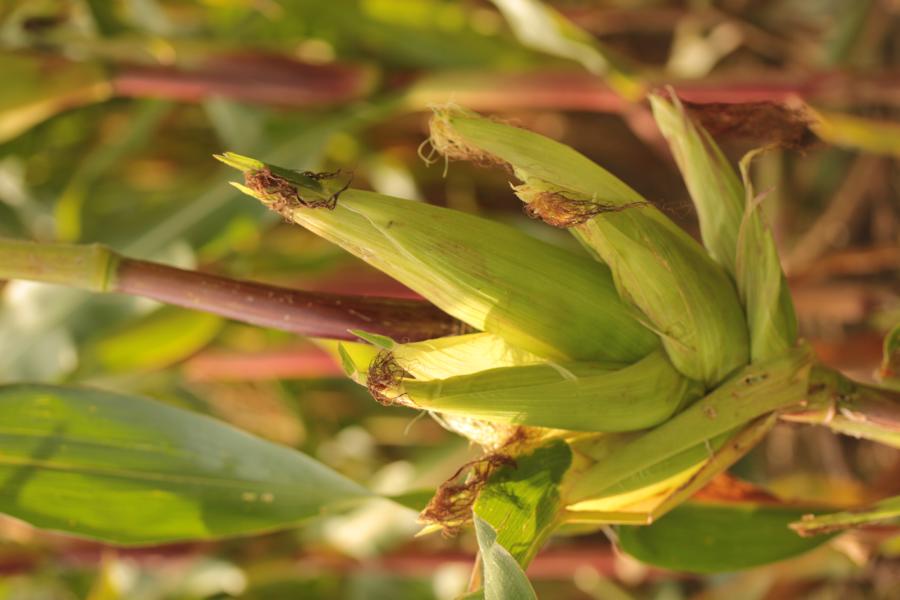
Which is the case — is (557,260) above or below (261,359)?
above

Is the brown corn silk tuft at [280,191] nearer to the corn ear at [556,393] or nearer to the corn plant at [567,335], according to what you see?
the corn plant at [567,335]

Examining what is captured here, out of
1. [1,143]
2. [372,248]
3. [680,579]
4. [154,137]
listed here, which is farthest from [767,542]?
[154,137]

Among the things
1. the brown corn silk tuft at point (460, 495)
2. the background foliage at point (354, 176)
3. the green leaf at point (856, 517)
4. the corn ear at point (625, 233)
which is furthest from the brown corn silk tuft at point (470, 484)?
the background foliage at point (354, 176)

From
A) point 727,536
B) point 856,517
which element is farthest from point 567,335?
point 727,536

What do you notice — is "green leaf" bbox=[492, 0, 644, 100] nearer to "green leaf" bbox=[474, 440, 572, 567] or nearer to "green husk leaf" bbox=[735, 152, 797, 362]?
"green husk leaf" bbox=[735, 152, 797, 362]

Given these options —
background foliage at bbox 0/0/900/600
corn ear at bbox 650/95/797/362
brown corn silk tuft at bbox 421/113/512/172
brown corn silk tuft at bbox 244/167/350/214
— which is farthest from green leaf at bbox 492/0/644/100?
brown corn silk tuft at bbox 244/167/350/214

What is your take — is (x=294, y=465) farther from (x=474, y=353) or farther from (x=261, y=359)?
(x=261, y=359)

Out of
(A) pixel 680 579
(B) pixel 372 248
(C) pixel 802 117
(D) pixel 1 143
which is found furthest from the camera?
(A) pixel 680 579
